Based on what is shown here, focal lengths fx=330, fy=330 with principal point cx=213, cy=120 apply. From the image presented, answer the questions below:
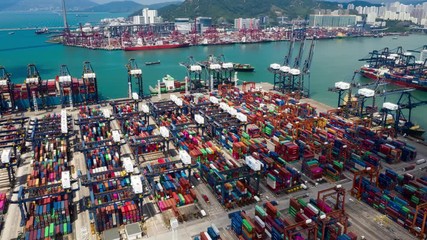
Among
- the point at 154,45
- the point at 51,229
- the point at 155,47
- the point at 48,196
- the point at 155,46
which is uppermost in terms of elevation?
the point at 154,45

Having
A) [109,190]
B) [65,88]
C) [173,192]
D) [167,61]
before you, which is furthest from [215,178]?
[167,61]

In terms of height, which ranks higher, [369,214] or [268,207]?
[268,207]

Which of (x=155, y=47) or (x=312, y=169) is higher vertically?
(x=155, y=47)

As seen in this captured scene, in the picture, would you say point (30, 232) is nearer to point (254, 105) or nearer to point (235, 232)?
point (235, 232)

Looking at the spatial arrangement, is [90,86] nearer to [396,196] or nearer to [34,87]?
[34,87]

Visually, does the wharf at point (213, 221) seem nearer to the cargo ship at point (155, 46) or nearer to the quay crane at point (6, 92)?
the quay crane at point (6, 92)

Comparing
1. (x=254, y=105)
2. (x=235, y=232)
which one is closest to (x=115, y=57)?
(x=254, y=105)

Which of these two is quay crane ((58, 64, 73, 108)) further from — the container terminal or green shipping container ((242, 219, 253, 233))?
green shipping container ((242, 219, 253, 233))

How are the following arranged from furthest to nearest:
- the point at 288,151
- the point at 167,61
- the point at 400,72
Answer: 1. the point at 167,61
2. the point at 400,72
3. the point at 288,151
